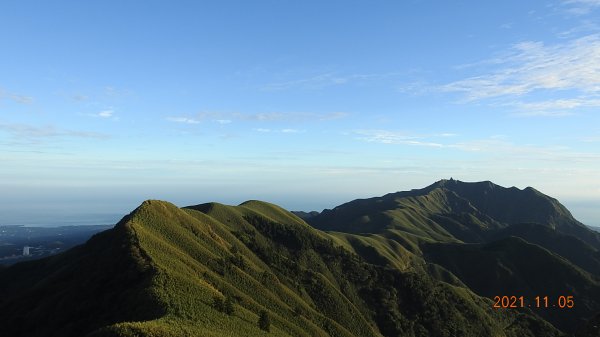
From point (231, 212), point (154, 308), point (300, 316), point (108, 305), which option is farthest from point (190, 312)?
point (231, 212)

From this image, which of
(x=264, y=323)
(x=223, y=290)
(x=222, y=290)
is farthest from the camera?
(x=223, y=290)

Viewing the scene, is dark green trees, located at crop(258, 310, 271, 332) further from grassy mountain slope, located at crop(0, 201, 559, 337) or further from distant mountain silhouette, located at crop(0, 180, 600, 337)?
grassy mountain slope, located at crop(0, 201, 559, 337)

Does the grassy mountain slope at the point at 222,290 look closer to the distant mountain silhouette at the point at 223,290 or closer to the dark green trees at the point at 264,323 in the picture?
the distant mountain silhouette at the point at 223,290

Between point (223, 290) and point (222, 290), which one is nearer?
point (222, 290)

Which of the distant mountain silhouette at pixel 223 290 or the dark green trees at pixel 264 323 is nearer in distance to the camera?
the distant mountain silhouette at pixel 223 290

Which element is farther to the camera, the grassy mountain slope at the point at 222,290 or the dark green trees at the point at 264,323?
the dark green trees at the point at 264,323

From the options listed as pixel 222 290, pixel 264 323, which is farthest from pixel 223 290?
pixel 264 323

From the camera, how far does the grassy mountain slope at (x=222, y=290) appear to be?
65.8 meters

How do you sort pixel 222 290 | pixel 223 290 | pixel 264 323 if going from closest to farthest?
1. pixel 264 323
2. pixel 222 290
3. pixel 223 290

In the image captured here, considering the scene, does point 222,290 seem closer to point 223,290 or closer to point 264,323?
point 223,290

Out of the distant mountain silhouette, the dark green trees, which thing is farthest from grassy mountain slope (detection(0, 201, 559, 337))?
the dark green trees

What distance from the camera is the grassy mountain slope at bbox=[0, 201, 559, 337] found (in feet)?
216

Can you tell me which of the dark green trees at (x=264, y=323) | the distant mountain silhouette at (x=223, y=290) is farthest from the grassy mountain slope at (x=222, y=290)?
the dark green trees at (x=264, y=323)

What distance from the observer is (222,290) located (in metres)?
90.1
